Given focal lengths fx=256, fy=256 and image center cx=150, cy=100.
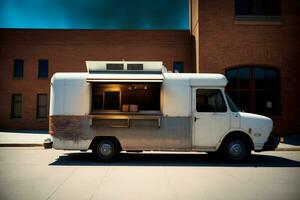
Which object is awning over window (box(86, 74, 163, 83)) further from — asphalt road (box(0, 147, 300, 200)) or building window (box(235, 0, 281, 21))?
building window (box(235, 0, 281, 21))

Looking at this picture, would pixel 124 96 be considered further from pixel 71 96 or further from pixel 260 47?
pixel 260 47

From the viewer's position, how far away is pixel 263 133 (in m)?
8.56

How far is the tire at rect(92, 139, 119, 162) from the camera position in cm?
855

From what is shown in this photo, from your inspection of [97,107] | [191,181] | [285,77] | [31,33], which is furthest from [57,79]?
[31,33]

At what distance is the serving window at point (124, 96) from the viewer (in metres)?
8.89

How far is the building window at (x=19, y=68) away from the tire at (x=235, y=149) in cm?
2124

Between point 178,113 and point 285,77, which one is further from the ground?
point 285,77


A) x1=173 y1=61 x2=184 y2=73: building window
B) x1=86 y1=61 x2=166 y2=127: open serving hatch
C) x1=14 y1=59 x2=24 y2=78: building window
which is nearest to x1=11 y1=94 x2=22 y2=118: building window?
x1=14 y1=59 x2=24 y2=78: building window

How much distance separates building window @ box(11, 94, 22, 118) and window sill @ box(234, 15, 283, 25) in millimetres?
19576

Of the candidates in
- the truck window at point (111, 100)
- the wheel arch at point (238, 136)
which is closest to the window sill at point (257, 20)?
the wheel arch at point (238, 136)

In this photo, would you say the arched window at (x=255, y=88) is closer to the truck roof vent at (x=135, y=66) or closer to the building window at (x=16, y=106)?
the truck roof vent at (x=135, y=66)

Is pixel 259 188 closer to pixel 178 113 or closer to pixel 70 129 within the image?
pixel 178 113

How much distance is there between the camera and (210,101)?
346 inches

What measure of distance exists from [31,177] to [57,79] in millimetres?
3596
